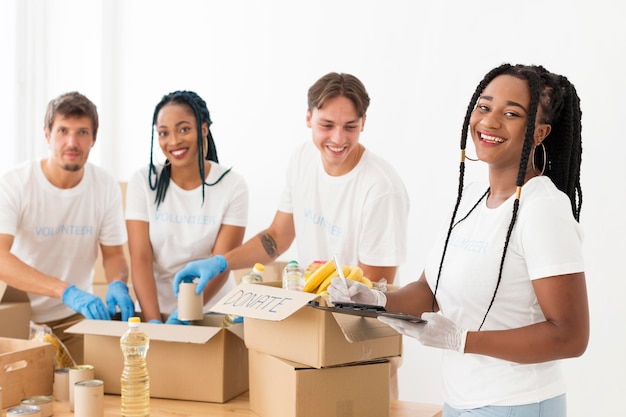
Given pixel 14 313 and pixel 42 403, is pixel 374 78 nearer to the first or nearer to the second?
pixel 14 313

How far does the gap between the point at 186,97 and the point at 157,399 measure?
112 cm

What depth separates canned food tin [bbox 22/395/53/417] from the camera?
1778 mm

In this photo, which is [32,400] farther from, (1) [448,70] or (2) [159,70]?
(2) [159,70]

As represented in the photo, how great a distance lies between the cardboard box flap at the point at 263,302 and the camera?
1.59 m

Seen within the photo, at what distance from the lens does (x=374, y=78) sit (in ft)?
12.1

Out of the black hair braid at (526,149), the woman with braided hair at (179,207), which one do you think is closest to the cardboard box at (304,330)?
the black hair braid at (526,149)

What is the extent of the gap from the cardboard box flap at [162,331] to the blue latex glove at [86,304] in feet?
0.92

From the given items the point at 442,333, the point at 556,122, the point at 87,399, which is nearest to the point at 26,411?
the point at 87,399

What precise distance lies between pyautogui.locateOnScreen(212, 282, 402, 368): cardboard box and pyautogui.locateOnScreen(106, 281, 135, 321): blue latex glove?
670 mm

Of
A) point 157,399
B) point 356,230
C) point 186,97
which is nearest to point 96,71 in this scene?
point 186,97

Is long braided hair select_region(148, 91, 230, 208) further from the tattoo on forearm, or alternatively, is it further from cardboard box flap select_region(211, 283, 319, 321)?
cardboard box flap select_region(211, 283, 319, 321)

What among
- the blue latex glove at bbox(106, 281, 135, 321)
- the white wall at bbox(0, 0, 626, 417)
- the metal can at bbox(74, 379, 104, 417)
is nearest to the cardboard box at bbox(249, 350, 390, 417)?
the metal can at bbox(74, 379, 104, 417)

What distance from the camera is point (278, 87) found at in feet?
12.9

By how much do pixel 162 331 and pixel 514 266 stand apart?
96 cm
